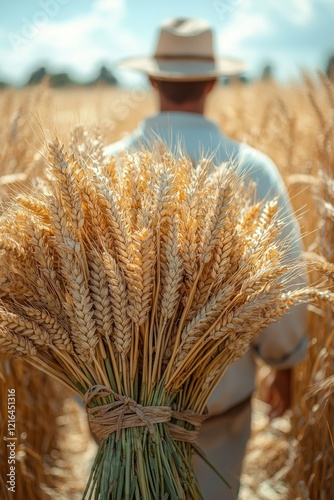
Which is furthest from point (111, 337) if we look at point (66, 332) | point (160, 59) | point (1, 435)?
point (160, 59)

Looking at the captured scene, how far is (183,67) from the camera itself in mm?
2090

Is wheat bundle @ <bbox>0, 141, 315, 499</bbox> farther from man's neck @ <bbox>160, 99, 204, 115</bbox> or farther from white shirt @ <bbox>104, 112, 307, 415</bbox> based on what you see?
man's neck @ <bbox>160, 99, 204, 115</bbox>

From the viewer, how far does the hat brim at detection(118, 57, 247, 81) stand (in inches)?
78.2

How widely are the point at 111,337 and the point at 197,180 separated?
334mm

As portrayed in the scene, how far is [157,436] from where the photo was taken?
3.52 ft

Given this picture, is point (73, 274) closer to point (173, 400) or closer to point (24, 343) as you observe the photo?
point (24, 343)

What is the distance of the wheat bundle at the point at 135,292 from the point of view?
1018 mm

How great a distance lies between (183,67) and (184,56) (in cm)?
13

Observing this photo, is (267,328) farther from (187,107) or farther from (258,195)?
(187,107)

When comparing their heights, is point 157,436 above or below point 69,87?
below

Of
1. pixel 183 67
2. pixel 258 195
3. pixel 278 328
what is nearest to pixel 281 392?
pixel 278 328

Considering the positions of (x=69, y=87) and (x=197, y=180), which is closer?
(x=197, y=180)

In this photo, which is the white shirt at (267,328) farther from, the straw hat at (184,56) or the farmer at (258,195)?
the straw hat at (184,56)

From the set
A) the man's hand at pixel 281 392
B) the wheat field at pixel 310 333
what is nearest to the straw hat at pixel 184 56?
the wheat field at pixel 310 333
